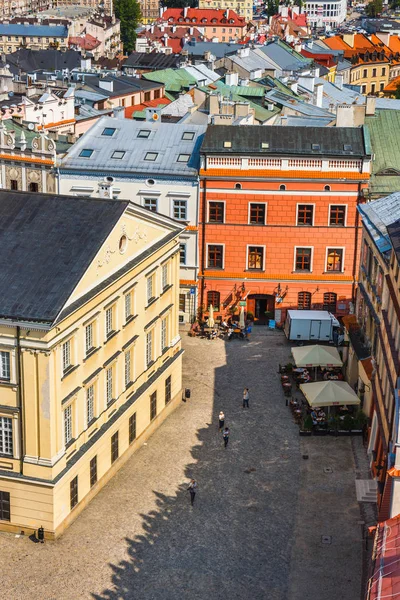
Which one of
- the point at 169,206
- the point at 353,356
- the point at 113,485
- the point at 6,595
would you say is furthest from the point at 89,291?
the point at 169,206

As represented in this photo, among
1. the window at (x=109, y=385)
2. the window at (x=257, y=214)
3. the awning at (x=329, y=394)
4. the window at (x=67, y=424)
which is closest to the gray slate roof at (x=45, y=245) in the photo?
the window at (x=67, y=424)

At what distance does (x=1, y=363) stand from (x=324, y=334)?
111 feet

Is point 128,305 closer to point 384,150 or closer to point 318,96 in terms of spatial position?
point 384,150

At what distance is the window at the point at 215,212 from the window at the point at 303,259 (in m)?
6.38

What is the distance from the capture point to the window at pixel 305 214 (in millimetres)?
78375

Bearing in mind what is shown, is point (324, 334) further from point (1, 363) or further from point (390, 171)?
point (1, 363)

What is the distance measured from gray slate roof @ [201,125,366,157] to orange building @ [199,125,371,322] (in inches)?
2.9

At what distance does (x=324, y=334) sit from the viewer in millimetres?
76938

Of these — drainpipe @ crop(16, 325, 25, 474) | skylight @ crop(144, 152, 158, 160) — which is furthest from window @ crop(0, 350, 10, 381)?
skylight @ crop(144, 152, 158, 160)

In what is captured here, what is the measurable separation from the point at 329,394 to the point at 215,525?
48.1ft

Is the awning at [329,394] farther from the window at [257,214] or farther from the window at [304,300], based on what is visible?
the window at [257,214]

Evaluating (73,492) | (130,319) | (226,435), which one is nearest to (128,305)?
(130,319)

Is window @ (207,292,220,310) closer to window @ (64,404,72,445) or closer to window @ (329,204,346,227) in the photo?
window @ (329,204,346,227)

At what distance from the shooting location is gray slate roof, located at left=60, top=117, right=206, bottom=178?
7925cm
